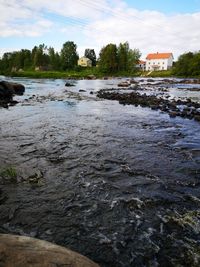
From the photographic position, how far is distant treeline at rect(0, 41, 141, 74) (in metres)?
131

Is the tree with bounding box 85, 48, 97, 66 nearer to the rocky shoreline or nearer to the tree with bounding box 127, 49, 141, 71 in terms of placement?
the tree with bounding box 127, 49, 141, 71

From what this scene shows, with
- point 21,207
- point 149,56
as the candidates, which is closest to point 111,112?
point 21,207

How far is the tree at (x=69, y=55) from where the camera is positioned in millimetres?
141250

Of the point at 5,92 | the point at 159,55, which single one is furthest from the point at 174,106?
the point at 159,55

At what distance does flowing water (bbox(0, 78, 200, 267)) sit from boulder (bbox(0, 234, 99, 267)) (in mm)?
1614

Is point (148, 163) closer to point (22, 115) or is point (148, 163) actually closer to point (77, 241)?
point (77, 241)

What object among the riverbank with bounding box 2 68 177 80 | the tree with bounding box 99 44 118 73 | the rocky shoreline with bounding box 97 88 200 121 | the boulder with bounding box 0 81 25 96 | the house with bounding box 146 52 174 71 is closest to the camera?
the rocky shoreline with bounding box 97 88 200 121

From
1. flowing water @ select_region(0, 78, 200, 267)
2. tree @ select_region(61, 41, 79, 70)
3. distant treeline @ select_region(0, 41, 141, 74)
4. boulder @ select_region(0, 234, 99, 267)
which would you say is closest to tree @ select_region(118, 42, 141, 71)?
distant treeline @ select_region(0, 41, 141, 74)

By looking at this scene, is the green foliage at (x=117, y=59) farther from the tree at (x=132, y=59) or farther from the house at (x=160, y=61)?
the house at (x=160, y=61)

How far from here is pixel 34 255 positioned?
357 cm

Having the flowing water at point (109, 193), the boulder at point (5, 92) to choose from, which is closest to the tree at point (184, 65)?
the boulder at point (5, 92)

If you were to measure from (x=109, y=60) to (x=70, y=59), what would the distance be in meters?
24.1

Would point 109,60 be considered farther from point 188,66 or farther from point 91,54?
point 91,54

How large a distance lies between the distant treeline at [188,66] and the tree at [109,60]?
101ft
